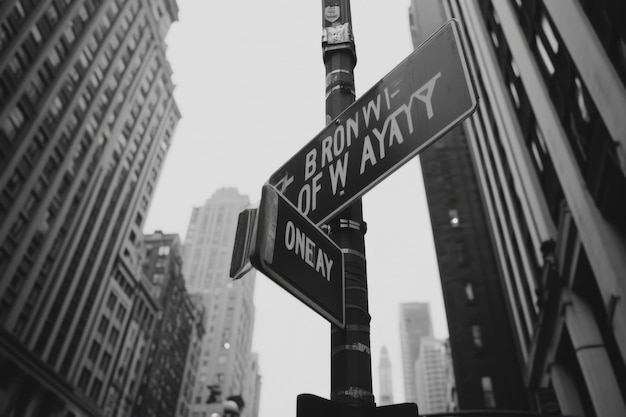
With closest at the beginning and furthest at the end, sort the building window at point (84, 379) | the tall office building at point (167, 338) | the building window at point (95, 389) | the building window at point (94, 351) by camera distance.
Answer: the building window at point (84, 379) < the building window at point (95, 389) < the building window at point (94, 351) < the tall office building at point (167, 338)

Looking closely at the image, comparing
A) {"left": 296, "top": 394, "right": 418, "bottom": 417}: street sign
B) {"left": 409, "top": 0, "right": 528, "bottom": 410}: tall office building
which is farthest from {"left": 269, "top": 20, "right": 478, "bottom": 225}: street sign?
{"left": 409, "top": 0, "right": 528, "bottom": 410}: tall office building

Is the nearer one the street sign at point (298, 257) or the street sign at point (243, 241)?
the street sign at point (298, 257)

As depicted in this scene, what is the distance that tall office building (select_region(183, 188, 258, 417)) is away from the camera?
399 feet

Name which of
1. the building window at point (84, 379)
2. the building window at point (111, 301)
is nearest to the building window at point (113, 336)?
the building window at point (111, 301)

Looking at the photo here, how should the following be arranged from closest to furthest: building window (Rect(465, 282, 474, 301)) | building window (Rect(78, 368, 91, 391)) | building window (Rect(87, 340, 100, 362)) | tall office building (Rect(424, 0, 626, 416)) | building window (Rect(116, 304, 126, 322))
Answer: tall office building (Rect(424, 0, 626, 416)) < building window (Rect(78, 368, 91, 391)) < building window (Rect(465, 282, 474, 301)) < building window (Rect(87, 340, 100, 362)) < building window (Rect(116, 304, 126, 322))

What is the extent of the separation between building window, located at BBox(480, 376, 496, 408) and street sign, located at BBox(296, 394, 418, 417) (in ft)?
169

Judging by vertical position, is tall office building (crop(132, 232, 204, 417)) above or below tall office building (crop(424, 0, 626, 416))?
above

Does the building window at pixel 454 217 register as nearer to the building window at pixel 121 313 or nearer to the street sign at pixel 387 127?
the building window at pixel 121 313

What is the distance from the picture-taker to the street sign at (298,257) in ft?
10.3

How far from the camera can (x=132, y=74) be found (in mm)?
68938

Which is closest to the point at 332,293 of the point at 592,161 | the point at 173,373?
the point at 592,161

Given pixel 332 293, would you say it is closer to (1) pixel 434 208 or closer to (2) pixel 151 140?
(1) pixel 434 208

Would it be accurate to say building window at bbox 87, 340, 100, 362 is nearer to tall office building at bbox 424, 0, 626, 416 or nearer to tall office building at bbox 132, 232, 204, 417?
tall office building at bbox 132, 232, 204, 417

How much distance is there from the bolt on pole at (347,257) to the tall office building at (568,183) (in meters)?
11.0
